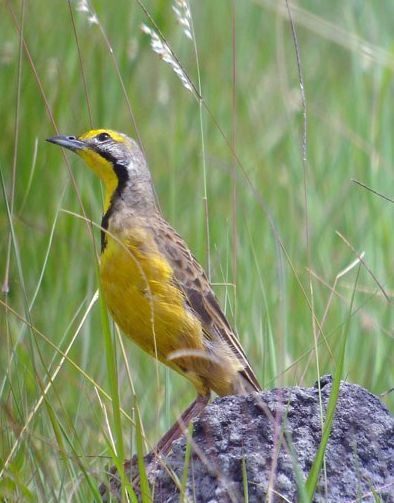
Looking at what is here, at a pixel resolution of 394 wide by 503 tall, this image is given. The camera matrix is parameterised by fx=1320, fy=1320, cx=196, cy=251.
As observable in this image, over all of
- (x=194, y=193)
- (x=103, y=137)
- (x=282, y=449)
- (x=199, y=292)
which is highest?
(x=103, y=137)

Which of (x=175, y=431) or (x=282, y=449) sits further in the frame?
(x=175, y=431)

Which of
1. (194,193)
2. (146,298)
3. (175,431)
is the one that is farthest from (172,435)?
(194,193)

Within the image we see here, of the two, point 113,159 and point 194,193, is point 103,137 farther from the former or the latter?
point 194,193

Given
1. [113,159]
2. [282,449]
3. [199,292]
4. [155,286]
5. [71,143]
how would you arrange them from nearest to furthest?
[282,449]
[155,286]
[199,292]
[71,143]
[113,159]

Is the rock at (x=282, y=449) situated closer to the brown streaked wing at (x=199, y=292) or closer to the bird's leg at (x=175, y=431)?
the bird's leg at (x=175, y=431)

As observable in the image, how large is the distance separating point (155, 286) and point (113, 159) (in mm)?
621

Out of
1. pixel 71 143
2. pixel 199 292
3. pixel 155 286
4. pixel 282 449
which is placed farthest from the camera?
pixel 71 143

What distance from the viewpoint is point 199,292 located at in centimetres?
471

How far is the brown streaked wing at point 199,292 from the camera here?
15.1 ft

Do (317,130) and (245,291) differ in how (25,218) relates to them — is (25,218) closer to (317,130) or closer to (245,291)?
(245,291)

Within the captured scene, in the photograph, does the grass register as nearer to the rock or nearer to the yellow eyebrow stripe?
the yellow eyebrow stripe

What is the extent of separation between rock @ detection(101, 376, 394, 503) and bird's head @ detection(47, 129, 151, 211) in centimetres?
149

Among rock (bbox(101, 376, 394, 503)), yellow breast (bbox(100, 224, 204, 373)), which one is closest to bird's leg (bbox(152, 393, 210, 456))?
yellow breast (bbox(100, 224, 204, 373))

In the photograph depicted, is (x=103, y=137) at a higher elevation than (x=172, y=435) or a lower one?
higher
